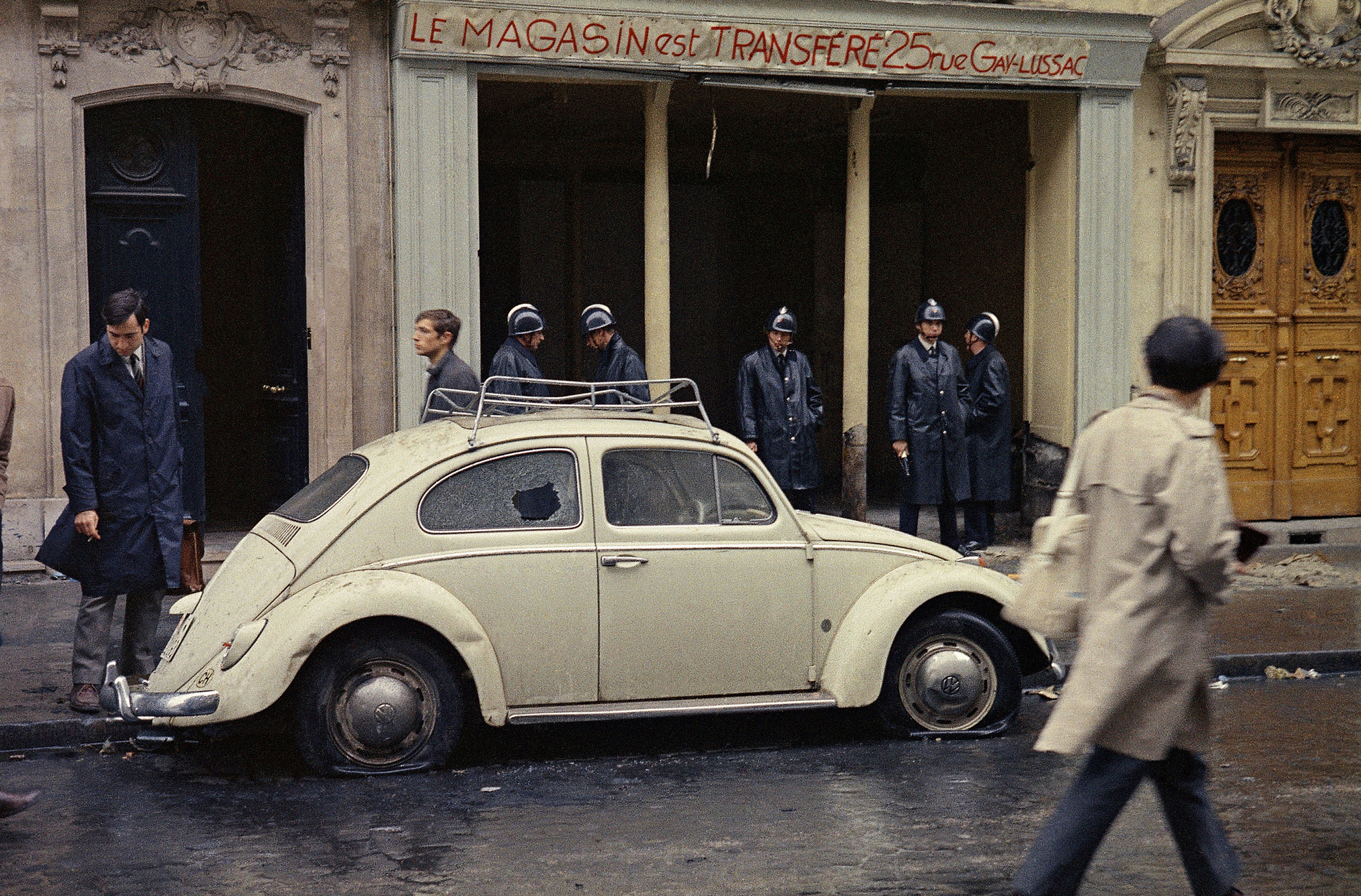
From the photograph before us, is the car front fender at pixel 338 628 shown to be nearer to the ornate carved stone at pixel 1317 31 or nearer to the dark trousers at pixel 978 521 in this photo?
the dark trousers at pixel 978 521

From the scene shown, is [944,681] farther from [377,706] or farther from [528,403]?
[377,706]

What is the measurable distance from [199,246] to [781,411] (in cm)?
453

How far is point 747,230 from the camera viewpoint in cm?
1714

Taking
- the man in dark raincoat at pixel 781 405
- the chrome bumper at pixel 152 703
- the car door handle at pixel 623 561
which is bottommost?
the chrome bumper at pixel 152 703

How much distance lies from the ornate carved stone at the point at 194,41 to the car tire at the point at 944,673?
694 cm

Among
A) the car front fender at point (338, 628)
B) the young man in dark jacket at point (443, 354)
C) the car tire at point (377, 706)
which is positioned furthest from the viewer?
the young man in dark jacket at point (443, 354)

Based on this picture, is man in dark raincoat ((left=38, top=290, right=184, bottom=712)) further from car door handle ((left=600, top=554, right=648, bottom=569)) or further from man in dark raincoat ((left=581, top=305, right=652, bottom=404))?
man in dark raincoat ((left=581, top=305, right=652, bottom=404))

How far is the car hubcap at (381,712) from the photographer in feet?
21.0

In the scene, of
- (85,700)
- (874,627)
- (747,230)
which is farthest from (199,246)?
(747,230)

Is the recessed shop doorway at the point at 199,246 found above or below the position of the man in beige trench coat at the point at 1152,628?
above

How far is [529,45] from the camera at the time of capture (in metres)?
11.6

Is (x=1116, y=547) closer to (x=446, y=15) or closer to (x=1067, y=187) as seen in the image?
(x=446, y=15)

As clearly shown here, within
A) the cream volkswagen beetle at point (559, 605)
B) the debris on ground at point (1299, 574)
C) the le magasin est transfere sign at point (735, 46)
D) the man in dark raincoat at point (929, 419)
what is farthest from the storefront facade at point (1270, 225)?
the cream volkswagen beetle at point (559, 605)

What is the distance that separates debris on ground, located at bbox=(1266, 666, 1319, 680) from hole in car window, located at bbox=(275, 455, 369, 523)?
5.18 meters
